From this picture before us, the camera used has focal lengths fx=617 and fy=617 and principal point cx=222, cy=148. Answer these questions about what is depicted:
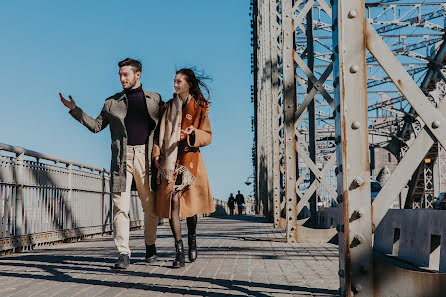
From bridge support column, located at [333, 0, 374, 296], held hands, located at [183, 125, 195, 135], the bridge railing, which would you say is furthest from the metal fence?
bridge support column, located at [333, 0, 374, 296]

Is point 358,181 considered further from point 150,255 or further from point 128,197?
point 150,255

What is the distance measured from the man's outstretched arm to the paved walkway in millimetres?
1496

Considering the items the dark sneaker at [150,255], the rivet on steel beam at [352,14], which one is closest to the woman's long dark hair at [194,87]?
the dark sneaker at [150,255]

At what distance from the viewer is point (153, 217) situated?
663 cm

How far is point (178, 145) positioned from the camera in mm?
6488

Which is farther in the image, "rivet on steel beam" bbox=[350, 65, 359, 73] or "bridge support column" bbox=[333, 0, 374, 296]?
"rivet on steel beam" bbox=[350, 65, 359, 73]

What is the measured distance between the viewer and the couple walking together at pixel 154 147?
6.32m

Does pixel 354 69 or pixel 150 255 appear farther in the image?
pixel 150 255

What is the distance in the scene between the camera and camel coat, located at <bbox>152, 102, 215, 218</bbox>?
20.9 ft

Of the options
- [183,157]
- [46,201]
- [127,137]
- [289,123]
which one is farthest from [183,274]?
[46,201]

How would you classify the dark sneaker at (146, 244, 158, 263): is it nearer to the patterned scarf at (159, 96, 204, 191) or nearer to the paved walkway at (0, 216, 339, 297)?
the paved walkway at (0, 216, 339, 297)

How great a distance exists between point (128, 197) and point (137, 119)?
32.4 inches

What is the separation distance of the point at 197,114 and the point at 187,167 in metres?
0.59

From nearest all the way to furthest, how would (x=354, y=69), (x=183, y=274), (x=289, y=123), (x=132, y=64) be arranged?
(x=354, y=69), (x=183, y=274), (x=132, y=64), (x=289, y=123)
